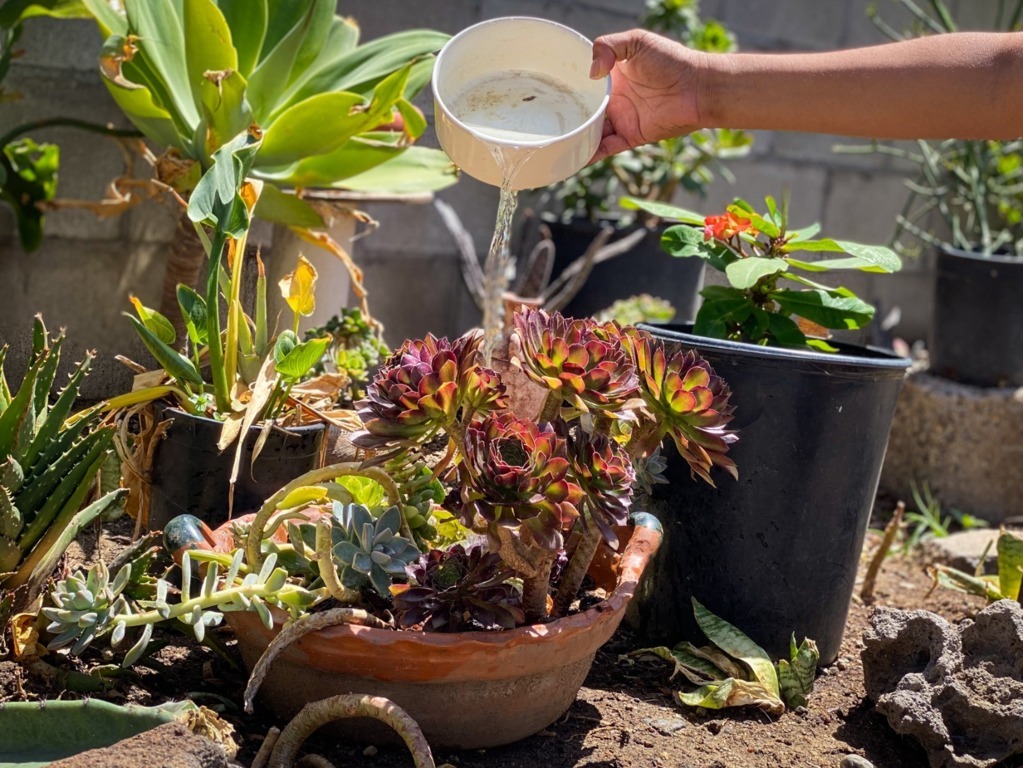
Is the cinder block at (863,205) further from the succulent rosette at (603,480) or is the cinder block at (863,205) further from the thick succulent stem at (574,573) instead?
the succulent rosette at (603,480)

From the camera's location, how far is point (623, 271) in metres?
3.61

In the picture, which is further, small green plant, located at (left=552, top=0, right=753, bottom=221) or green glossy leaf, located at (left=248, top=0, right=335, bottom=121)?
small green plant, located at (left=552, top=0, right=753, bottom=221)

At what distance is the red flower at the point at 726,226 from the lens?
1.89m

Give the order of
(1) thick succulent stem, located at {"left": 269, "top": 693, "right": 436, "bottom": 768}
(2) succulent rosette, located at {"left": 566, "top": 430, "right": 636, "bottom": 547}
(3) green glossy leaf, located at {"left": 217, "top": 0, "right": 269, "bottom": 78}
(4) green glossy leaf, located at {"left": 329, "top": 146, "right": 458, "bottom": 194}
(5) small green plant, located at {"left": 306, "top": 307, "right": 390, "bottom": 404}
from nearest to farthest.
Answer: (1) thick succulent stem, located at {"left": 269, "top": 693, "right": 436, "bottom": 768} < (2) succulent rosette, located at {"left": 566, "top": 430, "right": 636, "bottom": 547} < (5) small green plant, located at {"left": 306, "top": 307, "right": 390, "bottom": 404} < (3) green glossy leaf, located at {"left": 217, "top": 0, "right": 269, "bottom": 78} < (4) green glossy leaf, located at {"left": 329, "top": 146, "right": 458, "bottom": 194}

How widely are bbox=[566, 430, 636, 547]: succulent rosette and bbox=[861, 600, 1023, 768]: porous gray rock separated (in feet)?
1.85

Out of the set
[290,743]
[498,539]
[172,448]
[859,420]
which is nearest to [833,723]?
[859,420]

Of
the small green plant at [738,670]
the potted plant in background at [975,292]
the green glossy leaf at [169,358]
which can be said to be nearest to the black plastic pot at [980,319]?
the potted plant in background at [975,292]

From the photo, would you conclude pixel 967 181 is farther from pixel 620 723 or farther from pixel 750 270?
pixel 620 723

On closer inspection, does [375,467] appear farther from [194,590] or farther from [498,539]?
[194,590]

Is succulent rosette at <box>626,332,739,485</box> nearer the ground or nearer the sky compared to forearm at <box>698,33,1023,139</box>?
nearer the ground

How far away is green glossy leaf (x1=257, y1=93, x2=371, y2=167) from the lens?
204 cm

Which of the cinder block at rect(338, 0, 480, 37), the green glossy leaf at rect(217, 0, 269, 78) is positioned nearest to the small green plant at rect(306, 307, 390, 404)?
the green glossy leaf at rect(217, 0, 269, 78)

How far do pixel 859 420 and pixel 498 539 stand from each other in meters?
0.79

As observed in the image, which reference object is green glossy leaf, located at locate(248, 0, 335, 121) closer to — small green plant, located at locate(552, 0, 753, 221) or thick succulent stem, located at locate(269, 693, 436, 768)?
thick succulent stem, located at locate(269, 693, 436, 768)
